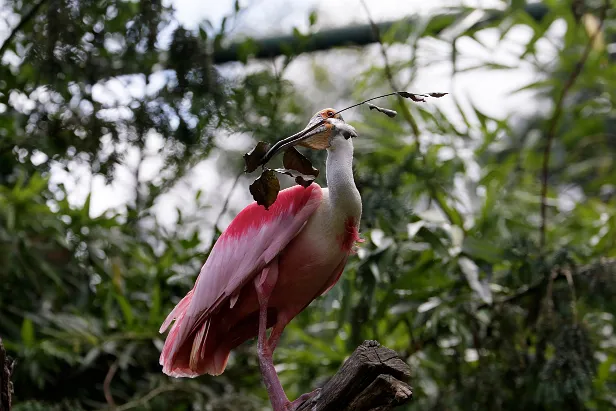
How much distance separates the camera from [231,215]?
5.33m

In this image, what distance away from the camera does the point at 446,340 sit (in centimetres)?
522

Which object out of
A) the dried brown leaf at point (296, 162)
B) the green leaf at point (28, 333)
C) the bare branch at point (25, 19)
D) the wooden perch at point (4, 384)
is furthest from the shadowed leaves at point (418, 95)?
the green leaf at point (28, 333)

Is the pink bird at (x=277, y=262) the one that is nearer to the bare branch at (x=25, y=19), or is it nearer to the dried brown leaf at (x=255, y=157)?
the dried brown leaf at (x=255, y=157)

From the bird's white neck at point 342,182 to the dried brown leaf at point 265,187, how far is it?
0.66 ft

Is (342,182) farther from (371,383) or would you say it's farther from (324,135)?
(371,383)

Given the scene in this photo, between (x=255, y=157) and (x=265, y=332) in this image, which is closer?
(x=255, y=157)

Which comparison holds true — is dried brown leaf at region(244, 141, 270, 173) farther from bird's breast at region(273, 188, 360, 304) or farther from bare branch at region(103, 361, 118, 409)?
bare branch at region(103, 361, 118, 409)

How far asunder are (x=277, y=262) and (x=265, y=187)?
315 millimetres

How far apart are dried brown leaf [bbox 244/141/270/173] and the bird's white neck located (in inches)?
10.1

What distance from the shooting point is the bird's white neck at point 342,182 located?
105 inches

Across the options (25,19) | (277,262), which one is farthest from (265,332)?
(25,19)

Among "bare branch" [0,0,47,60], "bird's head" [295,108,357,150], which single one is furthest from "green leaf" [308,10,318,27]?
→ "bird's head" [295,108,357,150]

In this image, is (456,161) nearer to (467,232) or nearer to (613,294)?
(467,232)

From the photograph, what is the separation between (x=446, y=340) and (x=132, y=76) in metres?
2.50
